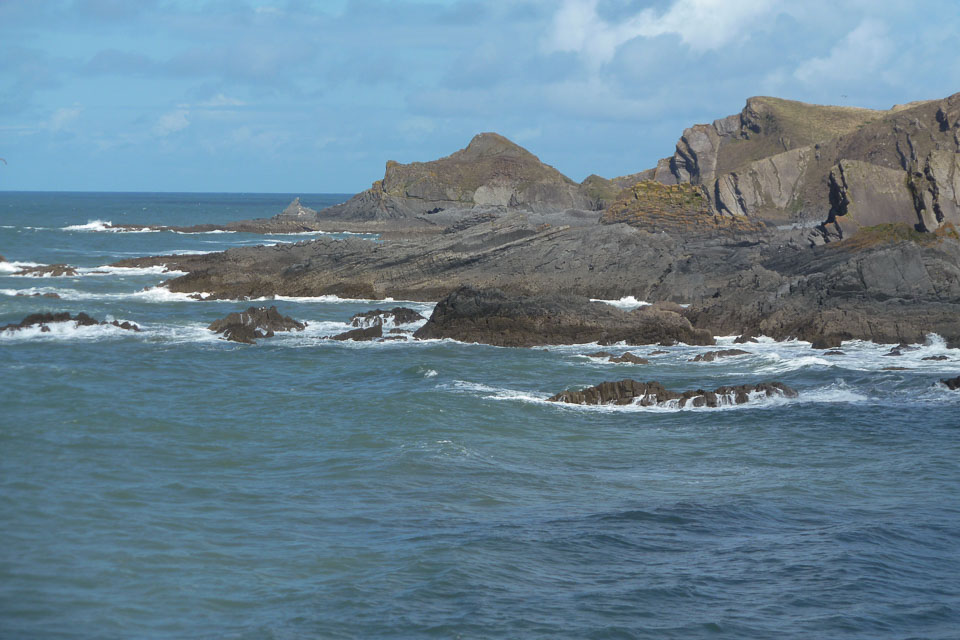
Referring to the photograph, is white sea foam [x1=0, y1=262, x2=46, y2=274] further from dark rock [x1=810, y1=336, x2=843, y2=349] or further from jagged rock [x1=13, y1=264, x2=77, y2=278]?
dark rock [x1=810, y1=336, x2=843, y2=349]

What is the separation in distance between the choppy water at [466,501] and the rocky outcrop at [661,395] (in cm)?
71

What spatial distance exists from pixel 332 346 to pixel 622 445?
15.1 meters

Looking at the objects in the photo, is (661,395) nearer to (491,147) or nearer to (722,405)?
(722,405)

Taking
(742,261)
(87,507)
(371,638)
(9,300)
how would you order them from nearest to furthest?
(371,638), (87,507), (9,300), (742,261)

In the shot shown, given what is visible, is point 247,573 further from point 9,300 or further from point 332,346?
point 9,300

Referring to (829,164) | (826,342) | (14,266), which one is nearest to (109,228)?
(14,266)

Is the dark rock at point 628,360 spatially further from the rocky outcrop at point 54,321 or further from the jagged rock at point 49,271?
the jagged rock at point 49,271

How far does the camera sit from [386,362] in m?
30.1

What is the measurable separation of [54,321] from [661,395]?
2151cm

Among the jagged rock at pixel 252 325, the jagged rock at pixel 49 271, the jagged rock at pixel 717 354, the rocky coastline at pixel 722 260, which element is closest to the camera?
the jagged rock at pixel 717 354

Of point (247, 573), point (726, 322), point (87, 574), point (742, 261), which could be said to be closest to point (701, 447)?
point (247, 573)

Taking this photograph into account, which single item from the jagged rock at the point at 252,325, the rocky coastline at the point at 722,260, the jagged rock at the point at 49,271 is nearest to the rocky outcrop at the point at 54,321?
the jagged rock at the point at 252,325

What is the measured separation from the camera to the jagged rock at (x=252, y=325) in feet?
111

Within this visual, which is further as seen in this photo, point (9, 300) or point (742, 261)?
point (742, 261)
